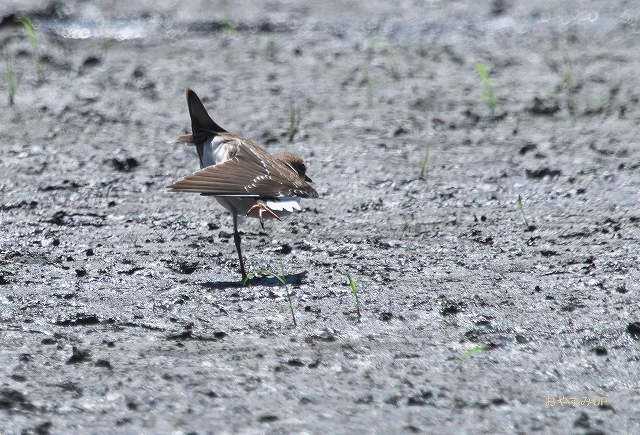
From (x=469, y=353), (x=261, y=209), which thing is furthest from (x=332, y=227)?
(x=469, y=353)

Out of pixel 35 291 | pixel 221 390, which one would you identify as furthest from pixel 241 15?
pixel 221 390

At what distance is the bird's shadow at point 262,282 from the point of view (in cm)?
540

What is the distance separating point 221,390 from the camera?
4004 mm

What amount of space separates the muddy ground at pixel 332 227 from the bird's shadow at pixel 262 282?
0.03 metres

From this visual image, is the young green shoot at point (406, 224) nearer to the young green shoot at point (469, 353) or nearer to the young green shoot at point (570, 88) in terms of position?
the young green shoot at point (469, 353)

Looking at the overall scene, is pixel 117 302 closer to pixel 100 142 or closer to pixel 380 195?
pixel 380 195

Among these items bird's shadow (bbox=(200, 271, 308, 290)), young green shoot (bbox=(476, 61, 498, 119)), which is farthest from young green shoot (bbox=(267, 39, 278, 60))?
bird's shadow (bbox=(200, 271, 308, 290))

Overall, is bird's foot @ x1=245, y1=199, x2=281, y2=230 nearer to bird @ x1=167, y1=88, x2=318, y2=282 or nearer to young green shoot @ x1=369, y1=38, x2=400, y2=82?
bird @ x1=167, y1=88, x2=318, y2=282

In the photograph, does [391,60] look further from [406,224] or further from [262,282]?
[262,282]

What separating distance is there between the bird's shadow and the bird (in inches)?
3.0

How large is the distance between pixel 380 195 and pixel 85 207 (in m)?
1.95

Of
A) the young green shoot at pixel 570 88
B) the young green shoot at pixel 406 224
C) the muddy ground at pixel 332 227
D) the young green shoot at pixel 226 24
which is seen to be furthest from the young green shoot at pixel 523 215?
the young green shoot at pixel 226 24

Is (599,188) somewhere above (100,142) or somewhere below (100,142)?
below

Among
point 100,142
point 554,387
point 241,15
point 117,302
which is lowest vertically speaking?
point 554,387
